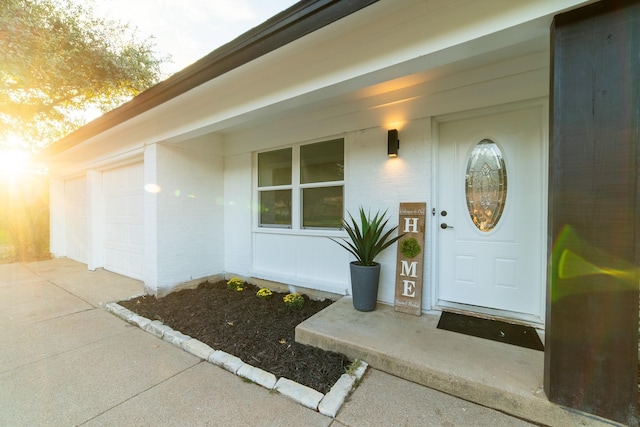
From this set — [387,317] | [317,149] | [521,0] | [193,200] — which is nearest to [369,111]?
[317,149]

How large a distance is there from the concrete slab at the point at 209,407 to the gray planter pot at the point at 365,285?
4.24 feet

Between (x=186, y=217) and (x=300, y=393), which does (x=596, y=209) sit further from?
(x=186, y=217)

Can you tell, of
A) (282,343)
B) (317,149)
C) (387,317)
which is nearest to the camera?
(282,343)

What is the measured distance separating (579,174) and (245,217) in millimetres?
4084

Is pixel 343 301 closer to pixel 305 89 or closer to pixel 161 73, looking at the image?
pixel 305 89

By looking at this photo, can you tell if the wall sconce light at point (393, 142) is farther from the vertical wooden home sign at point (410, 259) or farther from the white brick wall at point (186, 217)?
Result: the white brick wall at point (186, 217)

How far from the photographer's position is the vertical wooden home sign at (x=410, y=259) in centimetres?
281

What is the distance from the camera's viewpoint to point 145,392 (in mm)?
1913

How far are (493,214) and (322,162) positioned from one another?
2.17m

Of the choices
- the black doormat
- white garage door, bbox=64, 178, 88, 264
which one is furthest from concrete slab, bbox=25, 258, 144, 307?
the black doormat

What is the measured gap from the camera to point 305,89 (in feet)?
7.57

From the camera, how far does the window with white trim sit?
11.8 feet

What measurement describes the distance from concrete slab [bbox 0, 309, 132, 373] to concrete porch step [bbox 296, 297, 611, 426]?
221 centimetres

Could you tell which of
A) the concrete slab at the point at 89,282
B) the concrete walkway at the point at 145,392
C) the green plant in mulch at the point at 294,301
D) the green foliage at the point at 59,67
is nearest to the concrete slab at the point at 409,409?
the concrete walkway at the point at 145,392
